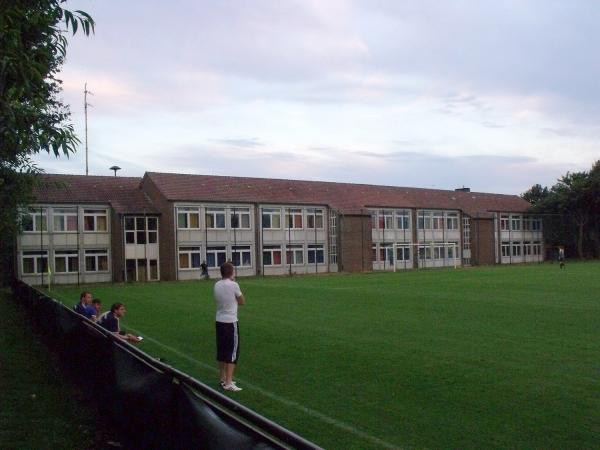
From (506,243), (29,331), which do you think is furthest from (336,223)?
(29,331)

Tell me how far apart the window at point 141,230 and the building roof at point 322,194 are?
2470 mm

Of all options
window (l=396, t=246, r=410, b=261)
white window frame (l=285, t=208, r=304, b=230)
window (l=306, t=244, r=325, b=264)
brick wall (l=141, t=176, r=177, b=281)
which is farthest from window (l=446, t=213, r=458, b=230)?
brick wall (l=141, t=176, r=177, b=281)

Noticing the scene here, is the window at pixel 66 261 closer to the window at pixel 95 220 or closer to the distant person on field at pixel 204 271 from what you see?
the window at pixel 95 220

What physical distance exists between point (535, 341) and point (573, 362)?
2.43 meters

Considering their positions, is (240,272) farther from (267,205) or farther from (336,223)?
(336,223)

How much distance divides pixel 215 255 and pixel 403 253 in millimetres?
20304

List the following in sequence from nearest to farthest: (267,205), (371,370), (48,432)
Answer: (48,432), (371,370), (267,205)

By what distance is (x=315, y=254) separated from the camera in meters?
58.5

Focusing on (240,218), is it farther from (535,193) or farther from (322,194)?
(535,193)

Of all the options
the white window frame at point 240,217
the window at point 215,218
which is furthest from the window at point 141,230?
the white window frame at point 240,217

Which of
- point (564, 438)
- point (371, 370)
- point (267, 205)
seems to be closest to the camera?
point (564, 438)

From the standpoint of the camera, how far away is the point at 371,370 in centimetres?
1048

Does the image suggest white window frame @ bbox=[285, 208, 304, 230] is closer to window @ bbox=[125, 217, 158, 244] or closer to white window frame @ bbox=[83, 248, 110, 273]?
window @ bbox=[125, 217, 158, 244]

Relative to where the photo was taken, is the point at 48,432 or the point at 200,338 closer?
the point at 48,432
